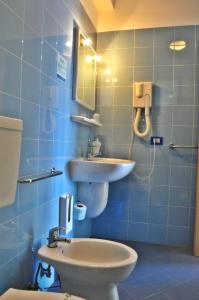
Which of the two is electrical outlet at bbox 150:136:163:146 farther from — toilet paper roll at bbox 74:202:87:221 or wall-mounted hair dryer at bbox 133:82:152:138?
toilet paper roll at bbox 74:202:87:221

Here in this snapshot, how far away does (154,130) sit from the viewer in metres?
2.62

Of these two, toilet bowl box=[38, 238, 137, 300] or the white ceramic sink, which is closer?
toilet bowl box=[38, 238, 137, 300]

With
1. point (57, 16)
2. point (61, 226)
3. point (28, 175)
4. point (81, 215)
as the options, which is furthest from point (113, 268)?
point (57, 16)

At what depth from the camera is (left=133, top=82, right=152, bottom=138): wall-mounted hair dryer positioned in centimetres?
256

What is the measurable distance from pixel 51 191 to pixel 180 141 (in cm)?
141

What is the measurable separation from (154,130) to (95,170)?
2.97 feet

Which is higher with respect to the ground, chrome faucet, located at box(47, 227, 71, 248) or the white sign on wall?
the white sign on wall

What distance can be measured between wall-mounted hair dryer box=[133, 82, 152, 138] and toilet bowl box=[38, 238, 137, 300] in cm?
131

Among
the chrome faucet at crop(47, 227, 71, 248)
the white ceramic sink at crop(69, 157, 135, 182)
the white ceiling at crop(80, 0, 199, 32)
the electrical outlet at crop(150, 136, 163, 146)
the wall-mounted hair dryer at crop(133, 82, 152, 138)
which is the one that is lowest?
the chrome faucet at crop(47, 227, 71, 248)

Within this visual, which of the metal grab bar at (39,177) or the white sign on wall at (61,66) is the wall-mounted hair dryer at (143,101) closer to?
the white sign on wall at (61,66)

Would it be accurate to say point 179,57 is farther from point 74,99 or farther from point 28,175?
point 28,175

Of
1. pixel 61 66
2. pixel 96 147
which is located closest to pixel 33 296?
pixel 61 66

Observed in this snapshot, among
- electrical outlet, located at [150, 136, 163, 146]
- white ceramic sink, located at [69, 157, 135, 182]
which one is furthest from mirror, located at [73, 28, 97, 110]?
electrical outlet, located at [150, 136, 163, 146]

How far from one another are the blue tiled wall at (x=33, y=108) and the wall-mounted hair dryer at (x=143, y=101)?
2.63ft
